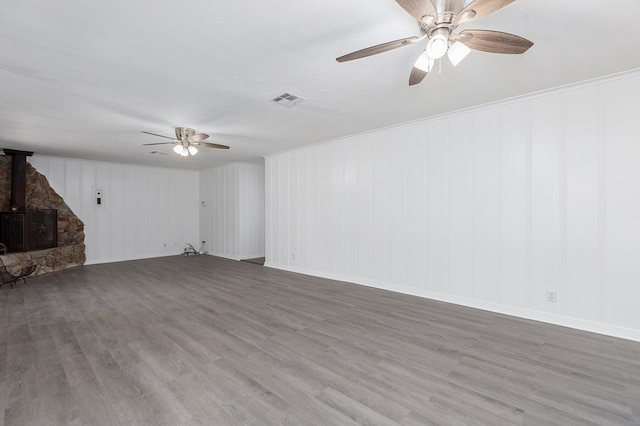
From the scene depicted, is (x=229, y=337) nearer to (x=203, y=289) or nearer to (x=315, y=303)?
(x=315, y=303)

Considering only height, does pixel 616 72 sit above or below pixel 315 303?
above

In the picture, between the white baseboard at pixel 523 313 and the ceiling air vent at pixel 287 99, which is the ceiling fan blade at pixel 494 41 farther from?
the white baseboard at pixel 523 313

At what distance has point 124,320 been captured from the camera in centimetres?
356

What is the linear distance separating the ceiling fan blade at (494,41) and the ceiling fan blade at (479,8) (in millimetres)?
105

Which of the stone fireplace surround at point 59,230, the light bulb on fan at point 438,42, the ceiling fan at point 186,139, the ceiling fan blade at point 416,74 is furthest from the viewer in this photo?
the stone fireplace surround at point 59,230

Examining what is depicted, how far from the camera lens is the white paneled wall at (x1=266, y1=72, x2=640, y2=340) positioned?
3092mm

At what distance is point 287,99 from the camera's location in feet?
11.7

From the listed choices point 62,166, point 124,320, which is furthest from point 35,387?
point 62,166

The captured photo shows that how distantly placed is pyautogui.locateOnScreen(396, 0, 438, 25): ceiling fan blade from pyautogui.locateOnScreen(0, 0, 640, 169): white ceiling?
0.91 feet

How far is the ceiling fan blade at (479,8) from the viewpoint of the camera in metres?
1.62

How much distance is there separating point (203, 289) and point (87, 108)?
Result: 314 cm

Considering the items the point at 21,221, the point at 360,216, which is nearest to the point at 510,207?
the point at 360,216

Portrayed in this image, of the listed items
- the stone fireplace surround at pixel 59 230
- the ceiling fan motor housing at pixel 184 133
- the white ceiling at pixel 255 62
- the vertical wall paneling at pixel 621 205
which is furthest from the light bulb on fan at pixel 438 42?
the stone fireplace surround at pixel 59 230

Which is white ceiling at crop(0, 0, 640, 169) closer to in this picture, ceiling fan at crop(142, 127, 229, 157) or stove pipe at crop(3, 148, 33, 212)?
ceiling fan at crop(142, 127, 229, 157)
